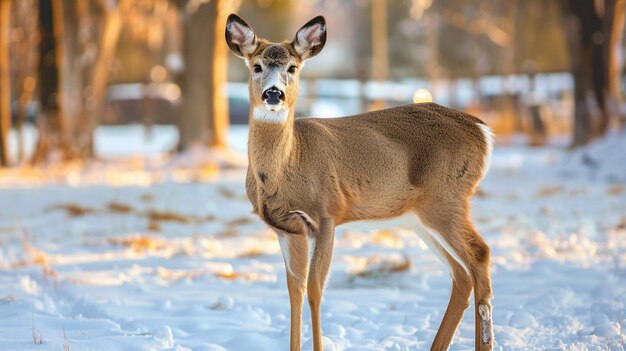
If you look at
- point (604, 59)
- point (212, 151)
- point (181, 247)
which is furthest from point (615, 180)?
point (181, 247)

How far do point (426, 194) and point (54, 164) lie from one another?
470 inches

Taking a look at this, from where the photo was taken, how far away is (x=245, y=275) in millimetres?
7707

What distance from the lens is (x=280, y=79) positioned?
5.13m

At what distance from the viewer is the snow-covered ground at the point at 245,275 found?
5.73 meters

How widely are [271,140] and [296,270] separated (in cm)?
72

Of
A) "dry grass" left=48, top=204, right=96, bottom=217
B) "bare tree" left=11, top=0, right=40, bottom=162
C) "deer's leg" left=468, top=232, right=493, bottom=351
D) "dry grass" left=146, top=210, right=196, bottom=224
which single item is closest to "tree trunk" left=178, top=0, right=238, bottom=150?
"bare tree" left=11, top=0, right=40, bottom=162

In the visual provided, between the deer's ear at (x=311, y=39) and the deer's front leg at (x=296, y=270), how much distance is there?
1.04m

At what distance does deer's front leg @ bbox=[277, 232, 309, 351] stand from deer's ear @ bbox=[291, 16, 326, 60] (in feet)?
3.41

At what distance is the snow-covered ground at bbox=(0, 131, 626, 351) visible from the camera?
5730 millimetres

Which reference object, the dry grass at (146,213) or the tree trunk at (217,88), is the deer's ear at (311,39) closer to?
the dry grass at (146,213)

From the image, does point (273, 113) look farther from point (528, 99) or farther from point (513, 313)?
point (528, 99)

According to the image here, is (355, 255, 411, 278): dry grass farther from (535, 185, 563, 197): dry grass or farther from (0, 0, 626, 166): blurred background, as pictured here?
(0, 0, 626, 166): blurred background

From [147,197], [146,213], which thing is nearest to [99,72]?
[147,197]

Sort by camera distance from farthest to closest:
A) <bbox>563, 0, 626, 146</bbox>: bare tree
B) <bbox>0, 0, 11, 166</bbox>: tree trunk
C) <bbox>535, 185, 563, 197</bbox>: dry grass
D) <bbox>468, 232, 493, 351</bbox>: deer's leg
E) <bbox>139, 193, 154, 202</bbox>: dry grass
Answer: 1. <bbox>0, 0, 11, 166</bbox>: tree trunk
2. <bbox>563, 0, 626, 146</bbox>: bare tree
3. <bbox>535, 185, 563, 197</bbox>: dry grass
4. <bbox>139, 193, 154, 202</bbox>: dry grass
5. <bbox>468, 232, 493, 351</bbox>: deer's leg
